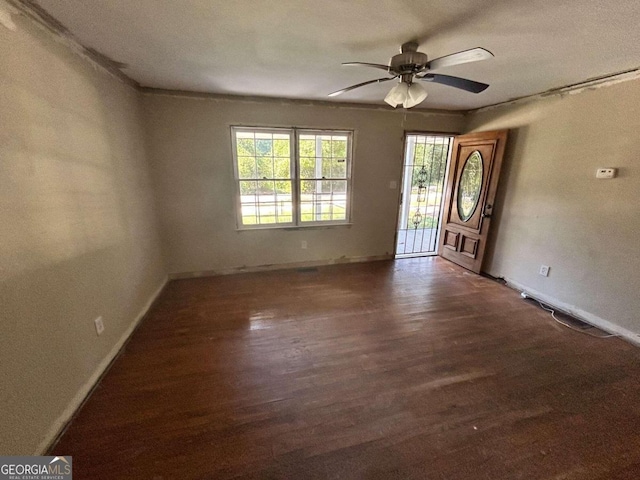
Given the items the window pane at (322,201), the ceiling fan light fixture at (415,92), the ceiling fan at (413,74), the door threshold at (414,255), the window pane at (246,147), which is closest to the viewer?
the ceiling fan at (413,74)

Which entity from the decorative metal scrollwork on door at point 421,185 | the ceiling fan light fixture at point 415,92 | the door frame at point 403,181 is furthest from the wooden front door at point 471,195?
the ceiling fan light fixture at point 415,92

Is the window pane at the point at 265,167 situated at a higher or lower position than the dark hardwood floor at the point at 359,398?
higher

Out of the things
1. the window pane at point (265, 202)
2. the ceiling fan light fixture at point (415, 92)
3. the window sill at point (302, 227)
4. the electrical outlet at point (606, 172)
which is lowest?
the window sill at point (302, 227)

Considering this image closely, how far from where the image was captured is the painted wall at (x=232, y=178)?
326cm

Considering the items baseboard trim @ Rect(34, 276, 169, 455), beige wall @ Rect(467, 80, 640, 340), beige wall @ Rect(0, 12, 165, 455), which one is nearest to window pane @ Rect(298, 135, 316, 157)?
beige wall @ Rect(0, 12, 165, 455)

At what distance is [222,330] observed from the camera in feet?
8.23

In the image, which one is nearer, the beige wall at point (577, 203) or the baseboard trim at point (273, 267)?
the beige wall at point (577, 203)

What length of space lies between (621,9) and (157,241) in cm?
429

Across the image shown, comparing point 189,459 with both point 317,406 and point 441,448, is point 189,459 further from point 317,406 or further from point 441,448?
point 441,448

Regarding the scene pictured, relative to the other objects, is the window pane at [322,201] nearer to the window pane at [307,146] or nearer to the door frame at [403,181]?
the window pane at [307,146]

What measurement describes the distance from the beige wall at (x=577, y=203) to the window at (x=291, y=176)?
87.9 inches

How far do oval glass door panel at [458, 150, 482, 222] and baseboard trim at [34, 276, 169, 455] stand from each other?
449 centimetres

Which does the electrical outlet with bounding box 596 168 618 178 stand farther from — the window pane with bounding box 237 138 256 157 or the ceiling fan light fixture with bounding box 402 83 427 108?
the window pane with bounding box 237 138 256 157

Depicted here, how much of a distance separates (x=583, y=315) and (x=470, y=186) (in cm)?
208
